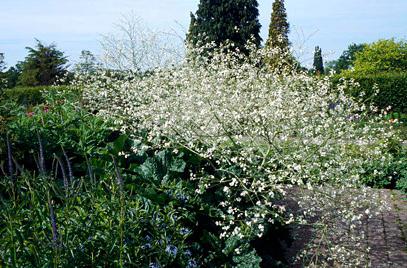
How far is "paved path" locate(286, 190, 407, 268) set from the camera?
14.0ft

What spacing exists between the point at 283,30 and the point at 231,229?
57.3 ft

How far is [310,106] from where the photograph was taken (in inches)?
185

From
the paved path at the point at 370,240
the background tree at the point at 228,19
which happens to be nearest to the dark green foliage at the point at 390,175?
the paved path at the point at 370,240

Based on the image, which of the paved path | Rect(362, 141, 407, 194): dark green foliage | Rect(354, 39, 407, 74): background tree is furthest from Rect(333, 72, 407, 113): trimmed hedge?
the paved path

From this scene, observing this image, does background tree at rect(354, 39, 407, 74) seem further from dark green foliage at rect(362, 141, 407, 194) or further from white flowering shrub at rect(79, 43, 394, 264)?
white flowering shrub at rect(79, 43, 394, 264)

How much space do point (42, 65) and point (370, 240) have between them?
18.9 meters

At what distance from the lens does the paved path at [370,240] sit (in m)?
4.27

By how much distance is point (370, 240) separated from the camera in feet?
16.0

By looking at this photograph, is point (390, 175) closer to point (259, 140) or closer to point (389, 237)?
point (389, 237)

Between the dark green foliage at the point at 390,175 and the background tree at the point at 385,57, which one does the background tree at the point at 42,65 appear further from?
the dark green foliage at the point at 390,175

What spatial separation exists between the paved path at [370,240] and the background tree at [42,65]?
17.7m

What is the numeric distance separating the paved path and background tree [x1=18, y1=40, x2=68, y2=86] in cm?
1766

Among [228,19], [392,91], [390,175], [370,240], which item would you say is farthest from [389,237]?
[228,19]

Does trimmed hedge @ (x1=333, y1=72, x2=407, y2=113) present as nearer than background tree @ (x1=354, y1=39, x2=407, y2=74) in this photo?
Yes
